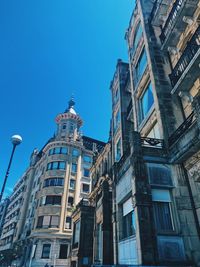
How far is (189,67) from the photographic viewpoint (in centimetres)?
987

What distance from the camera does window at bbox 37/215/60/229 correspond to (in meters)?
36.1

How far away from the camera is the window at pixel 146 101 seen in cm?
1389

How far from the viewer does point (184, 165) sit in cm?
948

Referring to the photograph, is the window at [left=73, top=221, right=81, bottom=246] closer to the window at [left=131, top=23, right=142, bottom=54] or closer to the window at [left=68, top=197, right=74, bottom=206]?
the window at [left=68, top=197, right=74, bottom=206]

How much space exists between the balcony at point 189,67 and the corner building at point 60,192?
89.9 feet

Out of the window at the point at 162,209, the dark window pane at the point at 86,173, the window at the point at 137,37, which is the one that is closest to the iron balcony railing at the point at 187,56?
the window at the point at 162,209

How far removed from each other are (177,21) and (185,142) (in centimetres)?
809

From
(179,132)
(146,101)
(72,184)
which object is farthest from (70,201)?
(179,132)

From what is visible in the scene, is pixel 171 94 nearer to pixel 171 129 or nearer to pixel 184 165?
pixel 171 129

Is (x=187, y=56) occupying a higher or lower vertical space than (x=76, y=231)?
higher

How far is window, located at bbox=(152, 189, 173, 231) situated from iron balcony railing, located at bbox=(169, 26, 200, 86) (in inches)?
249

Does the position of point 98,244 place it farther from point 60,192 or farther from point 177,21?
point 60,192

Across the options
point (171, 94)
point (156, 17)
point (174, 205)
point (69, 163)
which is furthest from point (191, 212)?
point (69, 163)

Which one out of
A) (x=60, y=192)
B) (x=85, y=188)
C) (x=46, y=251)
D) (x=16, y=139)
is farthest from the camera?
(x=85, y=188)
